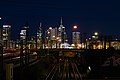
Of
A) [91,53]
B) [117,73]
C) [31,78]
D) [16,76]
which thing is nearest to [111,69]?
[117,73]

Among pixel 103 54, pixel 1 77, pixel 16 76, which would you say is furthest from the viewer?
pixel 103 54

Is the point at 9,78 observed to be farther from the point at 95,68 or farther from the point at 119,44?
the point at 119,44

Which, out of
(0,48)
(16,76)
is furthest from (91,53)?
(0,48)

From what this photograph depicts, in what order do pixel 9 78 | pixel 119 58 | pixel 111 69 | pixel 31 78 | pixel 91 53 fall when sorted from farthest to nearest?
pixel 91 53, pixel 119 58, pixel 111 69, pixel 31 78, pixel 9 78

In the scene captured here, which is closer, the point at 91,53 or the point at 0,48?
the point at 0,48

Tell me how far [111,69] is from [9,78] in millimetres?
23900

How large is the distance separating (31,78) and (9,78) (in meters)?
16.8

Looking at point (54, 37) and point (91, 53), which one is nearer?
point (91, 53)

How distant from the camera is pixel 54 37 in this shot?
125688 millimetres

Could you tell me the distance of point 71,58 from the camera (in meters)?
116

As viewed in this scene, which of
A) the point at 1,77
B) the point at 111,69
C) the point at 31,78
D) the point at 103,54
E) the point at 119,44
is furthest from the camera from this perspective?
the point at 119,44

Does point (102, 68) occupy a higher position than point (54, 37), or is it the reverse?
point (54, 37)

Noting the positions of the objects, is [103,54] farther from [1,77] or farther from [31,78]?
[1,77]

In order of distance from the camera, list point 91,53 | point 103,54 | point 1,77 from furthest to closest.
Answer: point 91,53 < point 103,54 < point 1,77
